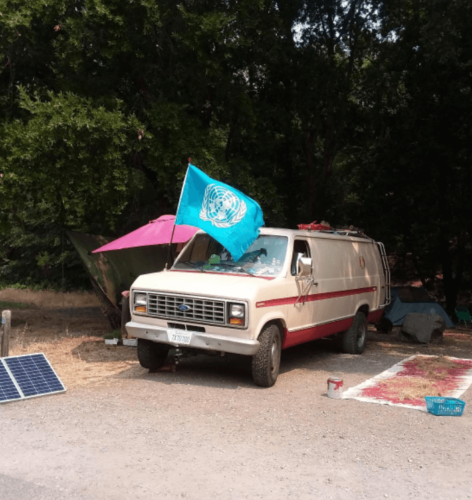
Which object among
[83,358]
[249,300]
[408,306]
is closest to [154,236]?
[83,358]

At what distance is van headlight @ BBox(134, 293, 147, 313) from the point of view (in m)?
8.40

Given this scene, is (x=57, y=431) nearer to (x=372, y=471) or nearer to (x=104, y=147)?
(x=372, y=471)

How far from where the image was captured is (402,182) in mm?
18328

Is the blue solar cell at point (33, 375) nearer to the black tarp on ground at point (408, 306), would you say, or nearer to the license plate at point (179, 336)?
the license plate at point (179, 336)

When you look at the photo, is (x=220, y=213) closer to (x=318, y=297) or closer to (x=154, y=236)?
(x=318, y=297)

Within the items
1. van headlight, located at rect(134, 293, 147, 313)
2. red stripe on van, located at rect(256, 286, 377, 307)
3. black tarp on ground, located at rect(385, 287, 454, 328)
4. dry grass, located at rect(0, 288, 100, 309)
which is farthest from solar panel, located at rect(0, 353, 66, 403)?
dry grass, located at rect(0, 288, 100, 309)

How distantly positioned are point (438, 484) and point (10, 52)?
39.0ft

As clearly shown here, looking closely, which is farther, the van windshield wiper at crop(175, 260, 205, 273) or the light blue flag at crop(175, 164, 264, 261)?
the van windshield wiper at crop(175, 260, 205, 273)

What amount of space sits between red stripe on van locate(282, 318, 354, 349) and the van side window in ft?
2.93

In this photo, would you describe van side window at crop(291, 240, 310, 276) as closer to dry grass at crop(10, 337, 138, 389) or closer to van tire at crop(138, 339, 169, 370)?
van tire at crop(138, 339, 169, 370)

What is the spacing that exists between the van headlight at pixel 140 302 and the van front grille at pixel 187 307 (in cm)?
8

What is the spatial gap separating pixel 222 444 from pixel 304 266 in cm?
350

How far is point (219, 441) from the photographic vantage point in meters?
Result: 5.76

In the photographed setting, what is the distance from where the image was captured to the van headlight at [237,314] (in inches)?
302
